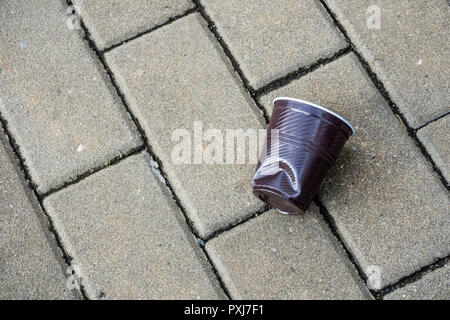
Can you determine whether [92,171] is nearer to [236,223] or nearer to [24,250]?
[24,250]

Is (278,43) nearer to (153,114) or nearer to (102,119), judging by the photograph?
(153,114)

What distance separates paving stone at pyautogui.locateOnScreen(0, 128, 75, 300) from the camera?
5.21 feet

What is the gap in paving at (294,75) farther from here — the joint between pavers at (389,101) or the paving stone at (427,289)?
the paving stone at (427,289)

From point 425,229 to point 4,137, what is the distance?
150cm

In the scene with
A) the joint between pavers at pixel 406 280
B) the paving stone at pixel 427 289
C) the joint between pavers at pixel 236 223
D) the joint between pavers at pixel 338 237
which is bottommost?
the paving stone at pixel 427 289

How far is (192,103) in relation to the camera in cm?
169

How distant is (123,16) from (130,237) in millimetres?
825

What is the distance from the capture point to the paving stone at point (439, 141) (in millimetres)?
1626

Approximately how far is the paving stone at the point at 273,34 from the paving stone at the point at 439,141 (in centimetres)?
42

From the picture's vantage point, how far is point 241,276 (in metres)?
1.56

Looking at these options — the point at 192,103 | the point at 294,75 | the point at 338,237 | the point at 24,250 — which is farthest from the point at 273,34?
the point at 24,250

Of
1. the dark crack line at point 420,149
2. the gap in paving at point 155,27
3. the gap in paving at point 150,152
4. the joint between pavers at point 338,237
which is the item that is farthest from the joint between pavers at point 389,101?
the gap in paving at point 150,152

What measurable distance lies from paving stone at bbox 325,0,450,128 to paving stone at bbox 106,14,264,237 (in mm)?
477

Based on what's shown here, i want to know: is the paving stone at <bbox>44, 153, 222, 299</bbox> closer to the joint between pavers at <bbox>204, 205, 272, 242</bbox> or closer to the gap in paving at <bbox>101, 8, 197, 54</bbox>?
the joint between pavers at <bbox>204, 205, 272, 242</bbox>
